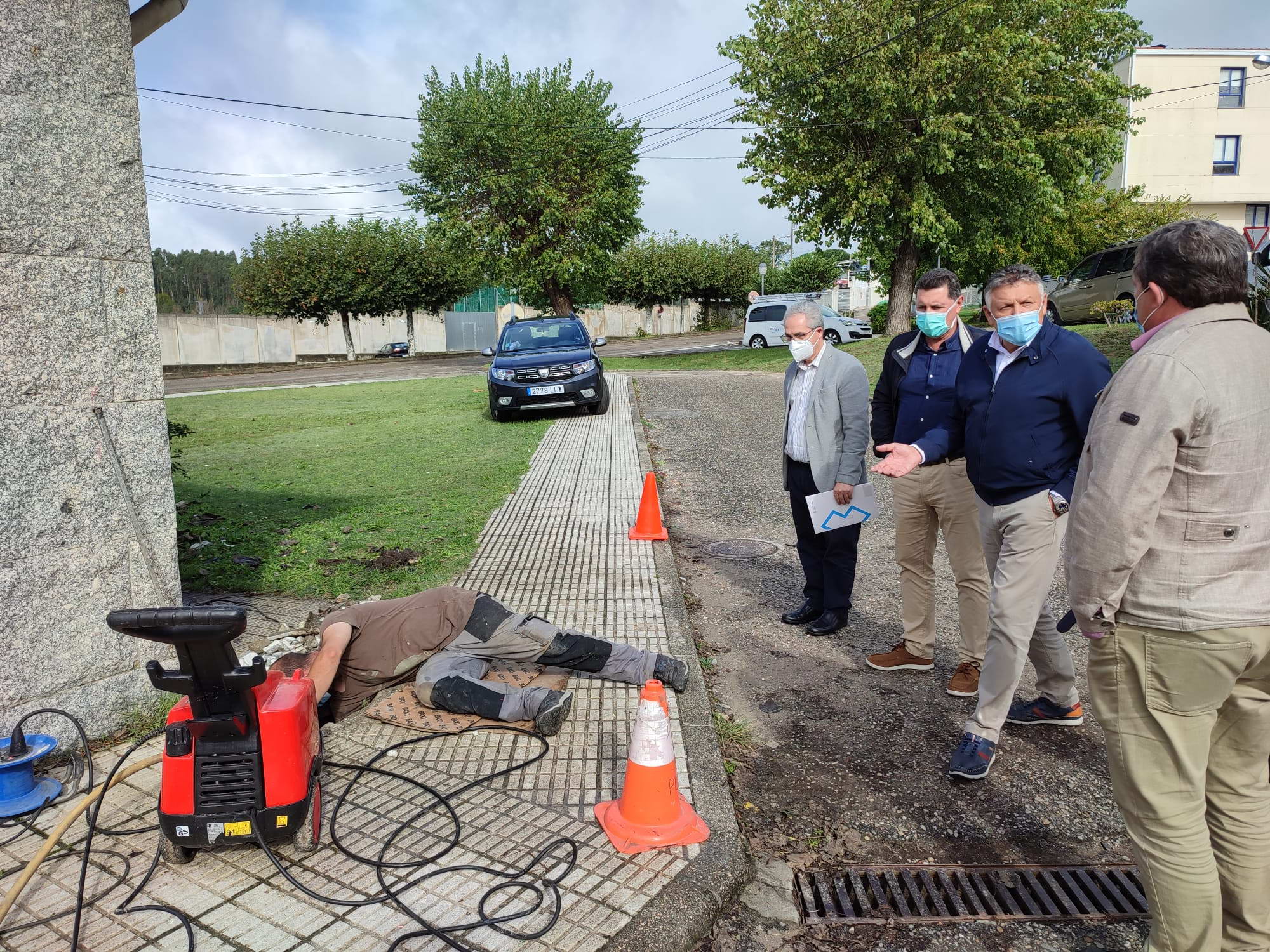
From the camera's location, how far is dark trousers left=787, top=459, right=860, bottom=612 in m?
5.22

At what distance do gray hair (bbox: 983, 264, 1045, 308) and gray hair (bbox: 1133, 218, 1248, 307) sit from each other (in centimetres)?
127

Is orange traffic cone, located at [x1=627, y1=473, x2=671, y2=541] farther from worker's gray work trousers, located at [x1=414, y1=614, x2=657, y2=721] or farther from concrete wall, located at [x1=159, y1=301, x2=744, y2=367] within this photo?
concrete wall, located at [x1=159, y1=301, x2=744, y2=367]

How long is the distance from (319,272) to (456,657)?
4388 centimetres

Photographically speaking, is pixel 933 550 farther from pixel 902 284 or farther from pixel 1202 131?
pixel 1202 131

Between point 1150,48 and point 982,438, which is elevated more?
point 1150,48

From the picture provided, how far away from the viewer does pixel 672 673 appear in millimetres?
4375

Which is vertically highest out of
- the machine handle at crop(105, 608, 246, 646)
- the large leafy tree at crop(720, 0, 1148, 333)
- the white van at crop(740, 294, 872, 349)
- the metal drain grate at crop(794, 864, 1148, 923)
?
the large leafy tree at crop(720, 0, 1148, 333)

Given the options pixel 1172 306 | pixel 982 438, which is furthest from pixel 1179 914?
pixel 982 438

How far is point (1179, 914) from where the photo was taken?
236 centimetres

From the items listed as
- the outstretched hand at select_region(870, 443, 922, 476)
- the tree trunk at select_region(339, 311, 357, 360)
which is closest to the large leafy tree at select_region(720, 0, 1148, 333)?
the outstretched hand at select_region(870, 443, 922, 476)

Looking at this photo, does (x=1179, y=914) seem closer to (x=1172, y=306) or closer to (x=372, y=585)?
(x=1172, y=306)

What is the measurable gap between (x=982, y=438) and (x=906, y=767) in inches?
57.6

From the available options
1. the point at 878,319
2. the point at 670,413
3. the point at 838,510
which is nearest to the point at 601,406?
the point at 670,413

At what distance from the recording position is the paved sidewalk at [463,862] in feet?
8.69
